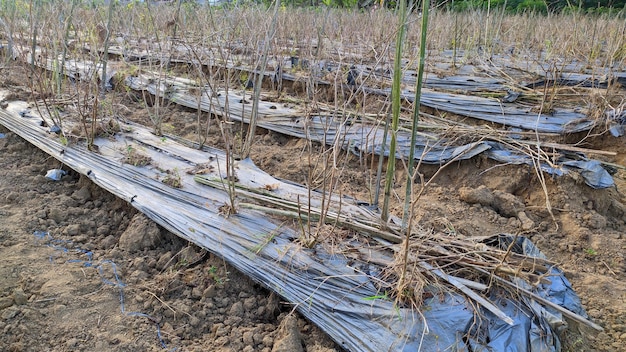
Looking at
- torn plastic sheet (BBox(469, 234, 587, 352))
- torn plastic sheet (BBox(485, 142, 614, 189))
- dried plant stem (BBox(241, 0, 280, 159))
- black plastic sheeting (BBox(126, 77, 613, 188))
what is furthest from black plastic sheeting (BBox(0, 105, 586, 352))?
torn plastic sheet (BBox(485, 142, 614, 189))

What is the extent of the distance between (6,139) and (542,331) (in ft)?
11.5

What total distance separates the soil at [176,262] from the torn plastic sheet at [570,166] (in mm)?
65

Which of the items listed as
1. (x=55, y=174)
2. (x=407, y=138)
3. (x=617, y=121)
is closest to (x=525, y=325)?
(x=407, y=138)

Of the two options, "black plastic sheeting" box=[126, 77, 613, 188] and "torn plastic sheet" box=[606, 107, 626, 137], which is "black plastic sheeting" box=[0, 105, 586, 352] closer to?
"black plastic sheeting" box=[126, 77, 613, 188]

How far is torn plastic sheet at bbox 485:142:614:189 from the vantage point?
2.77 meters

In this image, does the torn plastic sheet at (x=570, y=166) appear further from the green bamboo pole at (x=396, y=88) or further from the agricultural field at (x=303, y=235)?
the green bamboo pole at (x=396, y=88)

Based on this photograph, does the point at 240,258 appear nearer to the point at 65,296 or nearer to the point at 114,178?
the point at 65,296

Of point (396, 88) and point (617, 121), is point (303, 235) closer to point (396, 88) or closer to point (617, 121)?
point (396, 88)

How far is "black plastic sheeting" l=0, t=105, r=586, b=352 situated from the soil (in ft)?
0.31

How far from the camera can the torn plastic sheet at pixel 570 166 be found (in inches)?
109

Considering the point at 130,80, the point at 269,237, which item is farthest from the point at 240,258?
the point at 130,80

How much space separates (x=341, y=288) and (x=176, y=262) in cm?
82

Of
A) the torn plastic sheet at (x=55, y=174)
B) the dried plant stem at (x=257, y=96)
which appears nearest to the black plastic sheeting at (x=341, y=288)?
the dried plant stem at (x=257, y=96)

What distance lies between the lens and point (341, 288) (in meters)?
1.71
